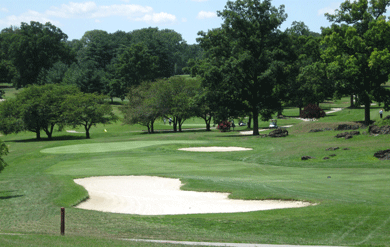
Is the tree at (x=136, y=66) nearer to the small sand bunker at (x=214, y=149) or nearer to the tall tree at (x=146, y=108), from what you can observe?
the tall tree at (x=146, y=108)

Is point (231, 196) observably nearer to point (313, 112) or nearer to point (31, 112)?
point (31, 112)

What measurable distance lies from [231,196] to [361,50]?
142 ft

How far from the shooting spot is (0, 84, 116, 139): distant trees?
71.1m

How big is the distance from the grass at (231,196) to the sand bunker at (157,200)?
731mm

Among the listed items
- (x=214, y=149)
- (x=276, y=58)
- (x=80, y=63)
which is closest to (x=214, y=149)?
(x=214, y=149)

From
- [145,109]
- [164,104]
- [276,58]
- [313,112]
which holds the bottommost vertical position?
[313,112]

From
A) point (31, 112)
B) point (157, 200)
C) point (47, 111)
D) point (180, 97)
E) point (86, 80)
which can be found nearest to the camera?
point (157, 200)

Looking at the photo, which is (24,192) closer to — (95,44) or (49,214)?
(49,214)

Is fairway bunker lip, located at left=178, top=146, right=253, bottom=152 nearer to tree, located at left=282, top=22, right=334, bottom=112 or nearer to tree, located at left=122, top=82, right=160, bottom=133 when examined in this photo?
tree, located at left=282, top=22, right=334, bottom=112

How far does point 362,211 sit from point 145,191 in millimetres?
11808

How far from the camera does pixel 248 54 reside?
57.2 meters

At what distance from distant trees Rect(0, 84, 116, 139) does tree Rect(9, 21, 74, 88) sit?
282 ft

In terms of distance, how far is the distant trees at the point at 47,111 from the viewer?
71125 mm

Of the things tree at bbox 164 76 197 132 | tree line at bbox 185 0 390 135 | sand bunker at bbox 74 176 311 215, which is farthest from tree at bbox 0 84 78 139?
sand bunker at bbox 74 176 311 215
